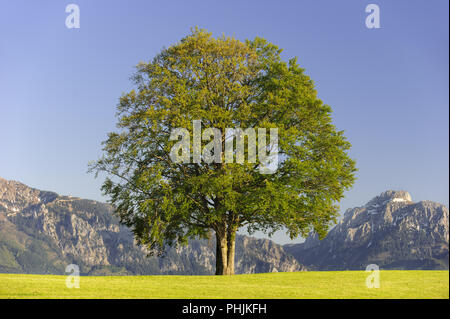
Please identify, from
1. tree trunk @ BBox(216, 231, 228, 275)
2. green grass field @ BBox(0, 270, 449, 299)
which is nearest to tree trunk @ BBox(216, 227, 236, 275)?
tree trunk @ BBox(216, 231, 228, 275)

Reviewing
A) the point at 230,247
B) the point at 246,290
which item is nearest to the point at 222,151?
the point at 230,247

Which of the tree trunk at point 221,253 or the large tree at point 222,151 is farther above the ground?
the large tree at point 222,151

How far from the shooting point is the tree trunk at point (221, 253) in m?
41.4

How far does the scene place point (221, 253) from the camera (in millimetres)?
41562

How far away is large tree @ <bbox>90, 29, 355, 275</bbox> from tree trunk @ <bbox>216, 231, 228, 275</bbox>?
0.29ft

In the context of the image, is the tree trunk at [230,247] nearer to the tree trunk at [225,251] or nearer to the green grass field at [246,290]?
the tree trunk at [225,251]

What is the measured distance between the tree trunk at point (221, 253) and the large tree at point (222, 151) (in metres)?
0.09

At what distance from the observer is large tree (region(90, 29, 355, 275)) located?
37.3m

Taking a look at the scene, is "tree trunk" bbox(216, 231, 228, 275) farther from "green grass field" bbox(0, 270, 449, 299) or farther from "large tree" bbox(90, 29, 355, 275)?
"green grass field" bbox(0, 270, 449, 299)

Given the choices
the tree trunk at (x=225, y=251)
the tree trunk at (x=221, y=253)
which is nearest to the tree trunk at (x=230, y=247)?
the tree trunk at (x=225, y=251)

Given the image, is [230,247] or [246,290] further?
[230,247]

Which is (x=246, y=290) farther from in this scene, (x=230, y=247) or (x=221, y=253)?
(x=230, y=247)

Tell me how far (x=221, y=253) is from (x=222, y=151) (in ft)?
29.3

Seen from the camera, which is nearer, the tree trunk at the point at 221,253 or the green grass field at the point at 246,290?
the green grass field at the point at 246,290
